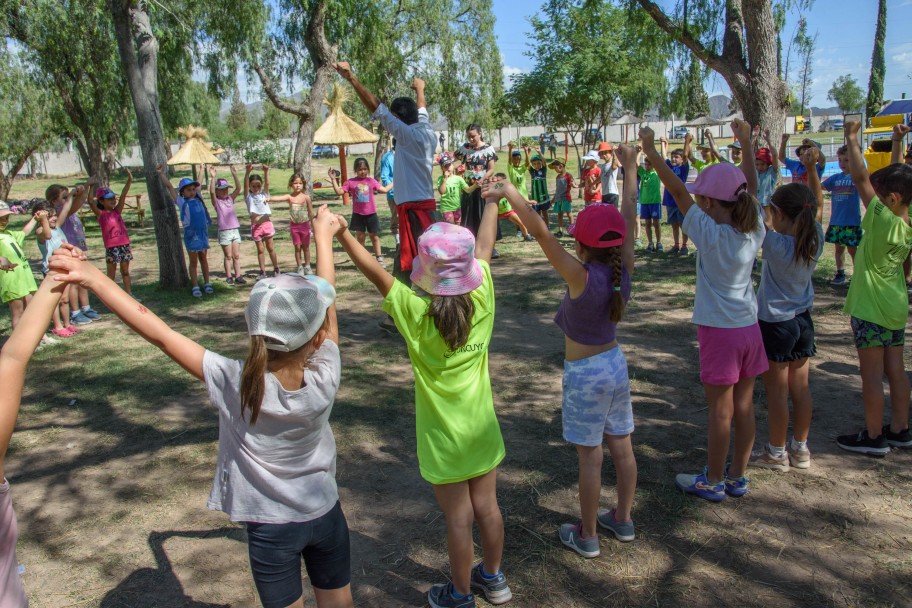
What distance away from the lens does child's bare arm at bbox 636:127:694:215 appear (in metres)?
3.40

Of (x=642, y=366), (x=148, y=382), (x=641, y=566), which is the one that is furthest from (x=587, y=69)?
(x=641, y=566)

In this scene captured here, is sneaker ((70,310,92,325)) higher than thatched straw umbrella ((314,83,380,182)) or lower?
lower

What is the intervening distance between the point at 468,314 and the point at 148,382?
4.62 m

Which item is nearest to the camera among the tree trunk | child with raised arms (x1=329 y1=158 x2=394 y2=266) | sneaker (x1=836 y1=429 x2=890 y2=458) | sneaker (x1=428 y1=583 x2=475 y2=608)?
sneaker (x1=428 y1=583 x2=475 y2=608)

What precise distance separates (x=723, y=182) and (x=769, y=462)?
6.05ft

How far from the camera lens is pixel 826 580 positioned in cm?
310

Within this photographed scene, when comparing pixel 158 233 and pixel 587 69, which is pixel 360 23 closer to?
pixel 587 69

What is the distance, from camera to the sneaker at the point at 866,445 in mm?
4207

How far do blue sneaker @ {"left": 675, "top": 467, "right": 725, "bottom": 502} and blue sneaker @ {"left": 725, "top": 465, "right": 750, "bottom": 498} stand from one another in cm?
7

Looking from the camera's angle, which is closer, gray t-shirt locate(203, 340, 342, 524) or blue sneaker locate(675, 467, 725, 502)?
gray t-shirt locate(203, 340, 342, 524)

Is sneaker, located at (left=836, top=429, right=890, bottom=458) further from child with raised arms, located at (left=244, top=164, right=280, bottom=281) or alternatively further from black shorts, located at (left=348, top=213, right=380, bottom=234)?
child with raised arms, located at (left=244, top=164, right=280, bottom=281)

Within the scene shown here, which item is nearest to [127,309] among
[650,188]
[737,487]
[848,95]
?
[737,487]

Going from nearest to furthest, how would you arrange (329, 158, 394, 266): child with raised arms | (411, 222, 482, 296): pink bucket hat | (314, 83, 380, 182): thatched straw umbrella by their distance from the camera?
1. (411, 222, 482, 296): pink bucket hat
2. (329, 158, 394, 266): child with raised arms
3. (314, 83, 380, 182): thatched straw umbrella

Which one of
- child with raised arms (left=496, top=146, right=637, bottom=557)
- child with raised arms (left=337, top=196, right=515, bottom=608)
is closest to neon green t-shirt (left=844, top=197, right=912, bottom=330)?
child with raised arms (left=496, top=146, right=637, bottom=557)
